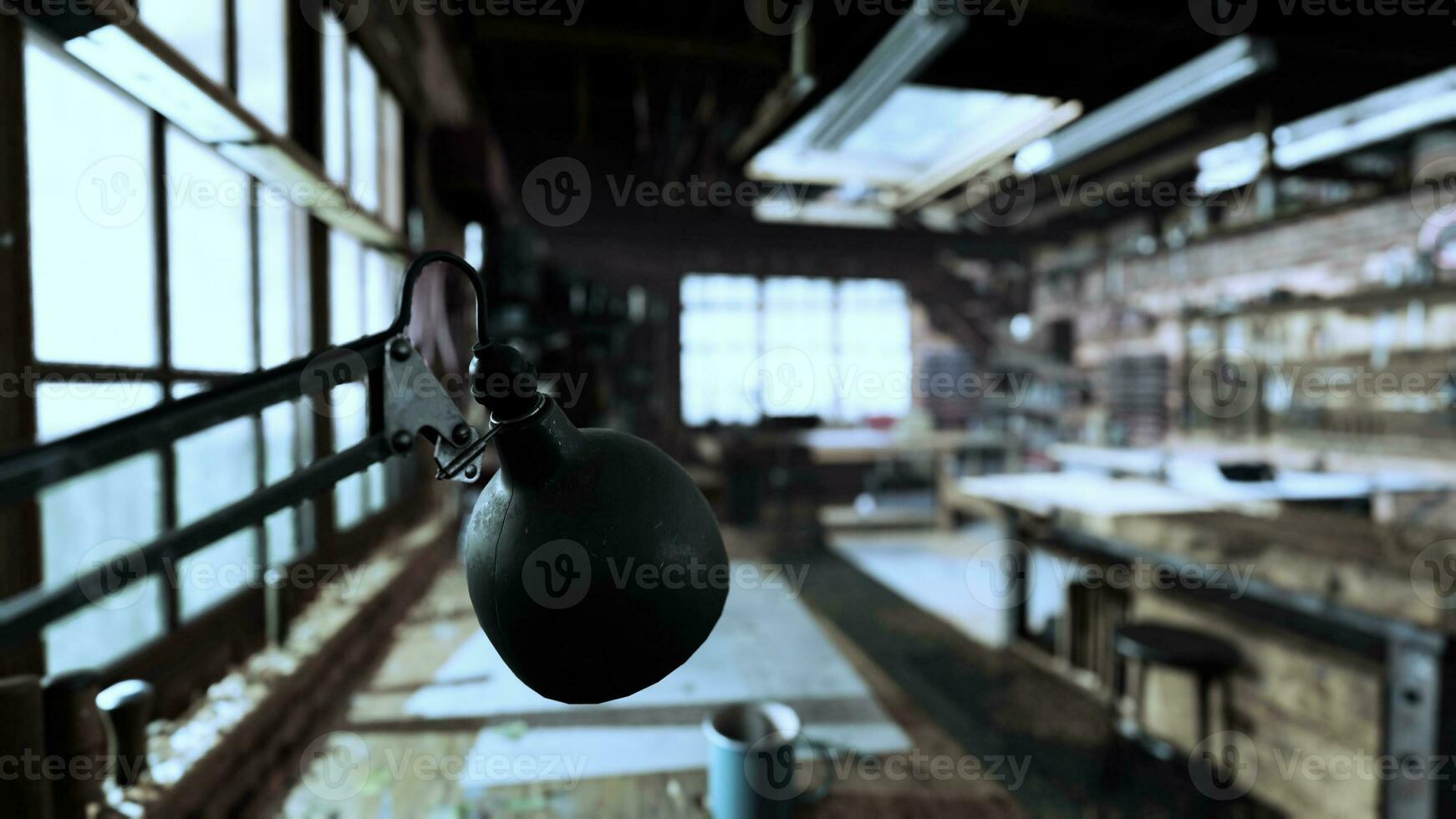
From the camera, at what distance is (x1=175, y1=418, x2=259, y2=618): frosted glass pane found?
130cm

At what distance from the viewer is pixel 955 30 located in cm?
204

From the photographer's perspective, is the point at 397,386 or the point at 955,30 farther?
the point at 955,30

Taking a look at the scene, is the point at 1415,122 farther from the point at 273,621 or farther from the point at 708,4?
the point at 273,621

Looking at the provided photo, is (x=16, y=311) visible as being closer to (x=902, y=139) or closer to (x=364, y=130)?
(x=364, y=130)

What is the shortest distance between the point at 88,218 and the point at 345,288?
1.08 meters

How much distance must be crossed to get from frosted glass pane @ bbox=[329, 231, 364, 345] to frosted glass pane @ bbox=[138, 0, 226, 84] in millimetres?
597

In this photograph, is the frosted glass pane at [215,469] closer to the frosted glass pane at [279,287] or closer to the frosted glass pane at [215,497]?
the frosted glass pane at [215,497]

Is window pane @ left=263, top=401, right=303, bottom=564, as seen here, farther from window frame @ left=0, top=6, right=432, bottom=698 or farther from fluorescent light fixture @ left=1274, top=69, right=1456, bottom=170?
fluorescent light fixture @ left=1274, top=69, right=1456, bottom=170

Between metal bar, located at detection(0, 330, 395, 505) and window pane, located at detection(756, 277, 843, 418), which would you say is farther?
window pane, located at detection(756, 277, 843, 418)

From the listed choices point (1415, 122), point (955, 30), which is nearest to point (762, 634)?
point (955, 30)

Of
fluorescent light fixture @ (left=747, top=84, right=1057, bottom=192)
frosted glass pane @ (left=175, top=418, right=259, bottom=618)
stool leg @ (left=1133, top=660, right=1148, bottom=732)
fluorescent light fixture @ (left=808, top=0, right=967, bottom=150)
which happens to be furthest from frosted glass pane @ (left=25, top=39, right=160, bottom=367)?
stool leg @ (left=1133, top=660, right=1148, bottom=732)

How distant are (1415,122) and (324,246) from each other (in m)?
5.42

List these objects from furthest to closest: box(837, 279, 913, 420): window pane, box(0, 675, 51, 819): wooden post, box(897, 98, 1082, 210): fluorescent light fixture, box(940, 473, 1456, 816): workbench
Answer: box(837, 279, 913, 420): window pane
box(897, 98, 1082, 210): fluorescent light fixture
box(940, 473, 1456, 816): workbench
box(0, 675, 51, 819): wooden post

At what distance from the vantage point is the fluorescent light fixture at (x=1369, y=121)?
327 centimetres
